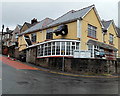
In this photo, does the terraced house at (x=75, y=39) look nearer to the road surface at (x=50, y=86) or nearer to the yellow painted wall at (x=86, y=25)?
the yellow painted wall at (x=86, y=25)

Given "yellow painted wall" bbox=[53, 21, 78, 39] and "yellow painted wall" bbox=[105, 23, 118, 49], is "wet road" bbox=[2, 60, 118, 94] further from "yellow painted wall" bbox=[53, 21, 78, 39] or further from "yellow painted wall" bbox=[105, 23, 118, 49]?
"yellow painted wall" bbox=[105, 23, 118, 49]

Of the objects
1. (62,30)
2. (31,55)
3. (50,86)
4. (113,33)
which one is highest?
(113,33)

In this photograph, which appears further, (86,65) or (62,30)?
(62,30)

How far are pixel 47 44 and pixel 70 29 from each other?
412 centimetres

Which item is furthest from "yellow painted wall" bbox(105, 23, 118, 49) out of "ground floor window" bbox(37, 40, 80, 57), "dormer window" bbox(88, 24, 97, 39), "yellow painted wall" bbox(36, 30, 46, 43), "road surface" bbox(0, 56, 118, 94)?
"road surface" bbox(0, 56, 118, 94)

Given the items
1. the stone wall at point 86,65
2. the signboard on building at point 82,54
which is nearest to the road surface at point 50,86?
the stone wall at point 86,65

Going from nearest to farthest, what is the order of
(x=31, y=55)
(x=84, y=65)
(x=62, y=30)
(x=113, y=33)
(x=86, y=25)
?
(x=84, y=65), (x=62, y=30), (x=86, y=25), (x=31, y=55), (x=113, y=33)

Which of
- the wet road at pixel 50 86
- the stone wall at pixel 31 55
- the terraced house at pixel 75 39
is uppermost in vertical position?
the terraced house at pixel 75 39

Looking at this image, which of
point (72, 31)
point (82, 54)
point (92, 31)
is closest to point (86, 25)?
point (92, 31)

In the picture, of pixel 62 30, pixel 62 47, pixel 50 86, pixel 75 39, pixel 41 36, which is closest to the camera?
pixel 50 86

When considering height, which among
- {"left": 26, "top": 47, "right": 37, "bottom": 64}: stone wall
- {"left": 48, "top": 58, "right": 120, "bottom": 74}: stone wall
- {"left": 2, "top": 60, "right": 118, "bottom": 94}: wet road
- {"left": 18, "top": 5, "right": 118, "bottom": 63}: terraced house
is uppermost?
{"left": 18, "top": 5, "right": 118, "bottom": 63}: terraced house

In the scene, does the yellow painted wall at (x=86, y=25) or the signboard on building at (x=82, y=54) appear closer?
the signboard on building at (x=82, y=54)

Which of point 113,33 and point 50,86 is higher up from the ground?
point 113,33

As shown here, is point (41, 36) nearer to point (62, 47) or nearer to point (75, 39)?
point (62, 47)
